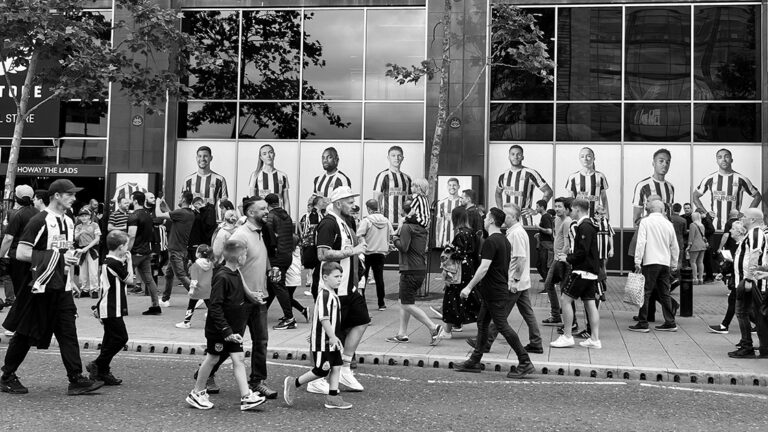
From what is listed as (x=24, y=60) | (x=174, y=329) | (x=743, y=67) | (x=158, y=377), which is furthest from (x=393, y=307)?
(x=743, y=67)

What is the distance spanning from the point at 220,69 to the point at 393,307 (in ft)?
33.8

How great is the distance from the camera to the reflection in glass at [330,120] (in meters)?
21.1

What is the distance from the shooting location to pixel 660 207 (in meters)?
11.5

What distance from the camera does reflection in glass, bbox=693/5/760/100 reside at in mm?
19906

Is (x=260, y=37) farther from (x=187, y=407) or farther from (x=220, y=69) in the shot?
(x=187, y=407)

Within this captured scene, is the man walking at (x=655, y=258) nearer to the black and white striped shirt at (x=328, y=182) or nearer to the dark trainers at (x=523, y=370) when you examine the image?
the dark trainers at (x=523, y=370)

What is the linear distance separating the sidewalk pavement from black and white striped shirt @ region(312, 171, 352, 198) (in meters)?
7.72

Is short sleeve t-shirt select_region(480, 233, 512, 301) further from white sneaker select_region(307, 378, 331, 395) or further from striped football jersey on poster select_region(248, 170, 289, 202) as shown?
striped football jersey on poster select_region(248, 170, 289, 202)

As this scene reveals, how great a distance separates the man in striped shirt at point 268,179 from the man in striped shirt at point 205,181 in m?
0.82

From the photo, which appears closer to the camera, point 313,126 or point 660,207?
point 660,207

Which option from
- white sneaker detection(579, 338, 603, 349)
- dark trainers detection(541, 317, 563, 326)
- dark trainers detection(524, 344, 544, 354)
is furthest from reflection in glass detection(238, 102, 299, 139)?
dark trainers detection(524, 344, 544, 354)

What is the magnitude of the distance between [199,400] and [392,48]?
15.8 m

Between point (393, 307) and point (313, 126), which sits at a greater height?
point (313, 126)

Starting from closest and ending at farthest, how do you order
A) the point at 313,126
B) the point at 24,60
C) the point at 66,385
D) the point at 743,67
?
the point at 66,385, the point at 24,60, the point at 743,67, the point at 313,126
